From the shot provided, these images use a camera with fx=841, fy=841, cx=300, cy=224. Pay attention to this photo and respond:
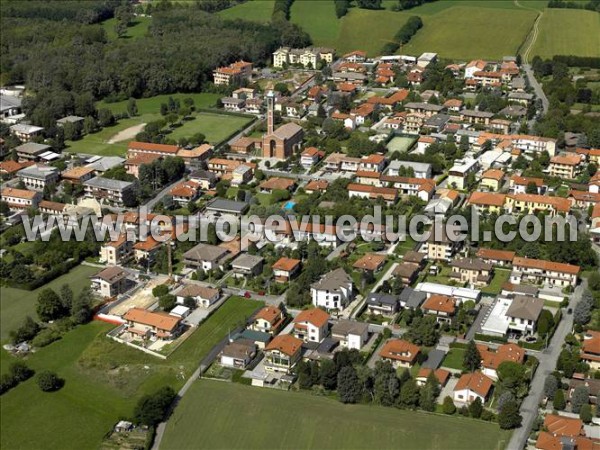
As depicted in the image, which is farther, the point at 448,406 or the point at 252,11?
the point at 252,11

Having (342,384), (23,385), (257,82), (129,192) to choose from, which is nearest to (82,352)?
(23,385)

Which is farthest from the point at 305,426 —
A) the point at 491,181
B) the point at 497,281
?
the point at 491,181

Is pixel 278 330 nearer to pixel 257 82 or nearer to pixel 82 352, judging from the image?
pixel 82 352

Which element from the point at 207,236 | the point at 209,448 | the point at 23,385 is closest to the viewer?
the point at 209,448

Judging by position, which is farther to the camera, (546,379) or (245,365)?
(245,365)

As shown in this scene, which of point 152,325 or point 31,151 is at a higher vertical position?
point 31,151

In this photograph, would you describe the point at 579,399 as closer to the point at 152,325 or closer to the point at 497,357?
the point at 497,357
